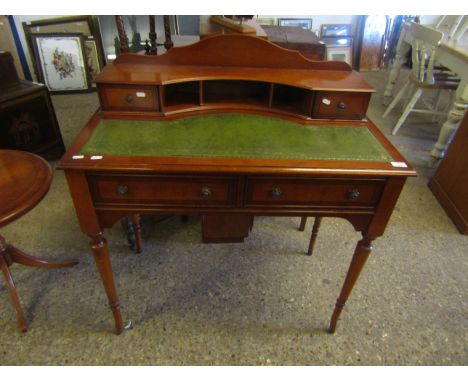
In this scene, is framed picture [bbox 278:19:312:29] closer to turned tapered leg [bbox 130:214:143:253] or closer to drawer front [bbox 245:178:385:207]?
turned tapered leg [bbox 130:214:143:253]

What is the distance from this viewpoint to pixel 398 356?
55.9 inches

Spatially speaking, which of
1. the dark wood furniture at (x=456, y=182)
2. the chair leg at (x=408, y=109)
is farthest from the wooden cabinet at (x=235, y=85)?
the chair leg at (x=408, y=109)

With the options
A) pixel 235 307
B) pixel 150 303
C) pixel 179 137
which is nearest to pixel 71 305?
pixel 150 303

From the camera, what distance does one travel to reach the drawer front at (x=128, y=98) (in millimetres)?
1190

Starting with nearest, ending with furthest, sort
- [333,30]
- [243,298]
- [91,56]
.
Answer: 1. [243,298]
2. [91,56]
3. [333,30]

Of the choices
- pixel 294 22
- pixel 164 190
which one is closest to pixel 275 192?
pixel 164 190

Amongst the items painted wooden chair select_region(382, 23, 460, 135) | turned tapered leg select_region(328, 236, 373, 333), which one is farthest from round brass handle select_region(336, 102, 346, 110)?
painted wooden chair select_region(382, 23, 460, 135)

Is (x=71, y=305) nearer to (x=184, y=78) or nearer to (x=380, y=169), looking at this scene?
(x=184, y=78)

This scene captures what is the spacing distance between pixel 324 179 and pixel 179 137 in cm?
50

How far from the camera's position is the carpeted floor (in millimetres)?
1406

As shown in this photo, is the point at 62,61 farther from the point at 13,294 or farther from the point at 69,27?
the point at 13,294

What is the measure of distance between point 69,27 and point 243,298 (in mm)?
3602

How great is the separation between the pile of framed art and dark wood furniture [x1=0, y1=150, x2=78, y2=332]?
2.53 meters

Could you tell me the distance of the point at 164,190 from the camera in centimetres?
104
